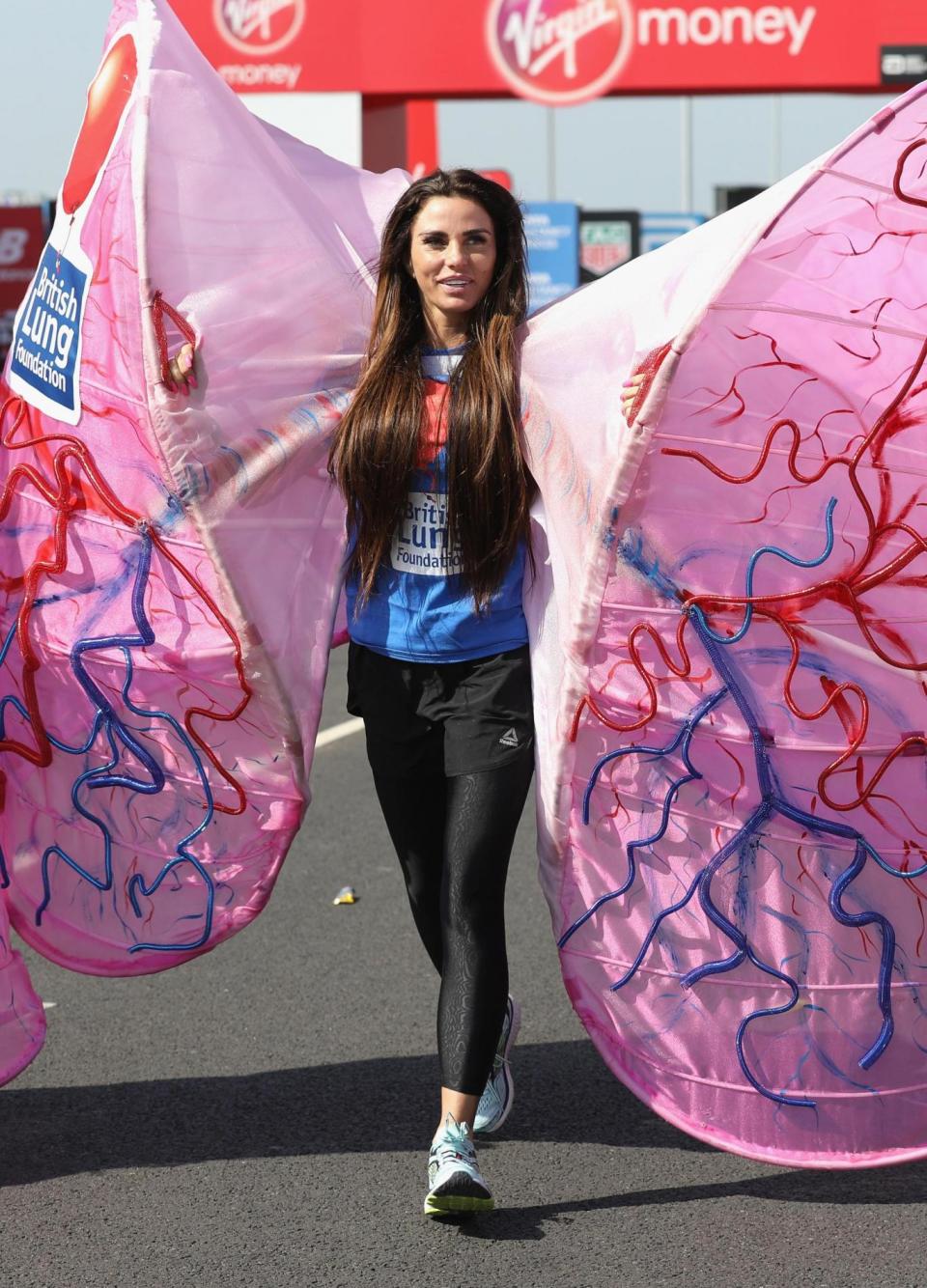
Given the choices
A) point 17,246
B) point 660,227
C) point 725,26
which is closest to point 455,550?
point 725,26

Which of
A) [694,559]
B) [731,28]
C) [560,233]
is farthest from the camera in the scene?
[560,233]

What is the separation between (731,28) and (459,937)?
14.8 meters

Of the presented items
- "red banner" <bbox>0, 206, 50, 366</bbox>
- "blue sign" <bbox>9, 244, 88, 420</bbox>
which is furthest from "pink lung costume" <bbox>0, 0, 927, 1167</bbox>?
"red banner" <bbox>0, 206, 50, 366</bbox>

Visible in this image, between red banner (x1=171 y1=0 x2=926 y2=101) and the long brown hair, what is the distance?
45.4 feet

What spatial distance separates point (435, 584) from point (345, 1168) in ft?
3.99

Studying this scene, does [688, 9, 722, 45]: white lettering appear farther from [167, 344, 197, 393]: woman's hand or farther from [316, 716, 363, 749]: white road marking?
[167, 344, 197, 393]: woman's hand

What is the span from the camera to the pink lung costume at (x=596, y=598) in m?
3.41

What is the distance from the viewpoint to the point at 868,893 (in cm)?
352

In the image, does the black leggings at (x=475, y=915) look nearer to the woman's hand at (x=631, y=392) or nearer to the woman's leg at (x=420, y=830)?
the woman's leg at (x=420, y=830)

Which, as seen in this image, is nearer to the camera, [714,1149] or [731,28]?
[714,1149]

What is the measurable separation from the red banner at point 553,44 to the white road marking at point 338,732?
33.2ft

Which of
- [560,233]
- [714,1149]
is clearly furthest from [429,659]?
[560,233]

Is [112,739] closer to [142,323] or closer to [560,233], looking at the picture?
[142,323]

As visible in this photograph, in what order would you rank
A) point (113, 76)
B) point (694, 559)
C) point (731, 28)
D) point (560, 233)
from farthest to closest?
point (560, 233) < point (731, 28) < point (113, 76) < point (694, 559)
